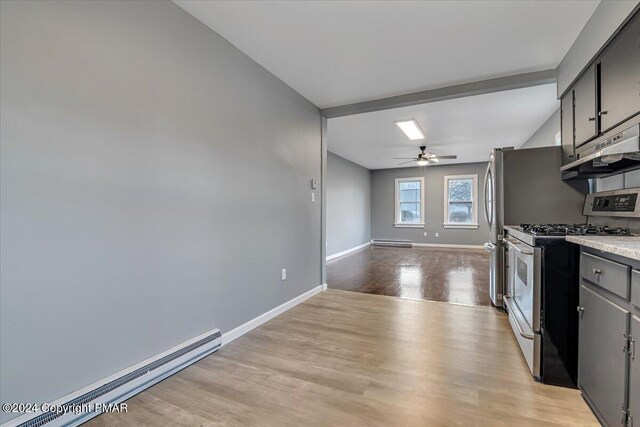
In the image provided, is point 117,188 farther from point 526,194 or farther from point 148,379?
point 526,194

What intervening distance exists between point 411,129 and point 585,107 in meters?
2.81

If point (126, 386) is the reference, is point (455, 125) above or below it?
above

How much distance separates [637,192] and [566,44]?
4.44ft

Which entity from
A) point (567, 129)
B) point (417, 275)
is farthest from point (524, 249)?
point (417, 275)

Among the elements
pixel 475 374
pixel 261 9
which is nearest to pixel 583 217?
pixel 475 374

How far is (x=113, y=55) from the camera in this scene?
64.9 inches

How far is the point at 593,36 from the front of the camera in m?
2.07

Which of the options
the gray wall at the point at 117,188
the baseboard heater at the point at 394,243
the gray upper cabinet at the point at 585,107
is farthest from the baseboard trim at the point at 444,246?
the gray wall at the point at 117,188

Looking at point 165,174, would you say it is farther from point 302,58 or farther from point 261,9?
point 302,58

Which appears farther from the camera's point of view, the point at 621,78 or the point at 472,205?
the point at 472,205

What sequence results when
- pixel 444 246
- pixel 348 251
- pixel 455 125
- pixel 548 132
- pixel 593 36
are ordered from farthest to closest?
1. pixel 444 246
2. pixel 348 251
3. pixel 455 125
4. pixel 548 132
5. pixel 593 36

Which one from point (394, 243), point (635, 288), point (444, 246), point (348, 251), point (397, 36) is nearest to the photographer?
point (635, 288)

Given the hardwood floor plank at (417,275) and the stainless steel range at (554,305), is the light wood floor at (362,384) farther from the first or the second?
the hardwood floor plank at (417,275)

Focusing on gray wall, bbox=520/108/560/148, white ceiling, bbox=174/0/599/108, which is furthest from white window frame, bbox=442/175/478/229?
white ceiling, bbox=174/0/599/108
